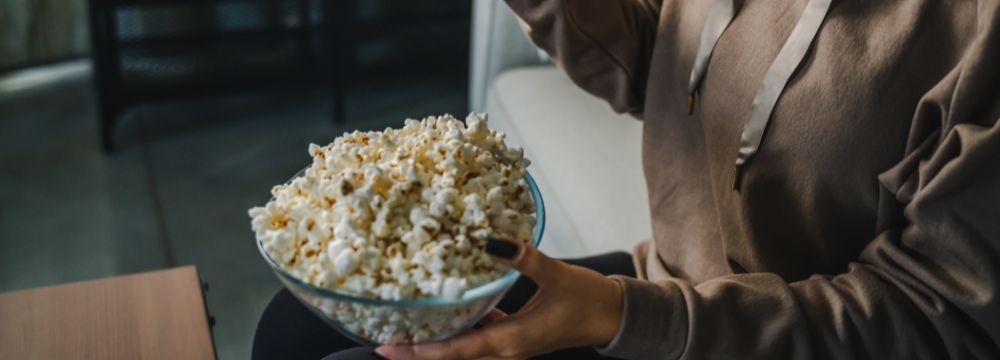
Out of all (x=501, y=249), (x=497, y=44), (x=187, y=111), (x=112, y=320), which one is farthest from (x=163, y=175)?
(x=501, y=249)

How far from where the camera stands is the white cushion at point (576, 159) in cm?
138

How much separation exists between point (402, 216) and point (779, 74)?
396mm

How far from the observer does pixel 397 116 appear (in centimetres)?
258

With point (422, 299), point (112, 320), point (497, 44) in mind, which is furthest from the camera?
point (497, 44)

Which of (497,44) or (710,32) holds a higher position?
(710,32)

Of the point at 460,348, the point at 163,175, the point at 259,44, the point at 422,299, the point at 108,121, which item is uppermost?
the point at 422,299

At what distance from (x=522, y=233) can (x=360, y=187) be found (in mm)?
132

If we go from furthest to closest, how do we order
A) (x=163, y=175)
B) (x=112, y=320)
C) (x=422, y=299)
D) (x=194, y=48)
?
(x=194, y=48) < (x=163, y=175) < (x=112, y=320) < (x=422, y=299)

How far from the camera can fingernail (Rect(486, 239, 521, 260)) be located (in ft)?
2.12

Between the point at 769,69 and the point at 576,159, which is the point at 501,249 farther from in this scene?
the point at 576,159

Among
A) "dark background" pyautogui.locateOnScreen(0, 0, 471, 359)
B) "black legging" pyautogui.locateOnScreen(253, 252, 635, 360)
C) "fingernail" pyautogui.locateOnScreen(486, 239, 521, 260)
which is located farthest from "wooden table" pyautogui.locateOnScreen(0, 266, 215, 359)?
"dark background" pyautogui.locateOnScreen(0, 0, 471, 359)

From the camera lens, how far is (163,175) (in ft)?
7.42

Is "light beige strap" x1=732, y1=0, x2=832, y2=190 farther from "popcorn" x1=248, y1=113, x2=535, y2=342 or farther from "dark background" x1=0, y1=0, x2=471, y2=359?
"dark background" x1=0, y1=0, x2=471, y2=359

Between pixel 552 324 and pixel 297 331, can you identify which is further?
pixel 297 331
